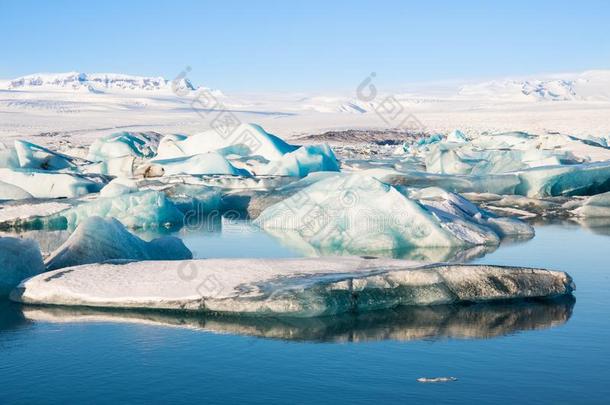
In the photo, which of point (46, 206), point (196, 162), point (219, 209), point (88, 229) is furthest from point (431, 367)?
point (196, 162)

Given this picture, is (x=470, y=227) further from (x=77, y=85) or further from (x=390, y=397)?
(x=77, y=85)

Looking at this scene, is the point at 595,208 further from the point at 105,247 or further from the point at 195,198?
the point at 105,247

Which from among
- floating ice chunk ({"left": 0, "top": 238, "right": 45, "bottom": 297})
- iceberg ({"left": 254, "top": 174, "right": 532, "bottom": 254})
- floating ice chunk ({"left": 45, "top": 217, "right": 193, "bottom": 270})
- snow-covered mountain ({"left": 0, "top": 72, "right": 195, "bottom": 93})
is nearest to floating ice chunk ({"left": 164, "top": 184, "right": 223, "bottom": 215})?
iceberg ({"left": 254, "top": 174, "right": 532, "bottom": 254})

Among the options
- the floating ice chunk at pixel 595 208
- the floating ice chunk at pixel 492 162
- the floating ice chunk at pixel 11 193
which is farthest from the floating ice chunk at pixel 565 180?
the floating ice chunk at pixel 11 193

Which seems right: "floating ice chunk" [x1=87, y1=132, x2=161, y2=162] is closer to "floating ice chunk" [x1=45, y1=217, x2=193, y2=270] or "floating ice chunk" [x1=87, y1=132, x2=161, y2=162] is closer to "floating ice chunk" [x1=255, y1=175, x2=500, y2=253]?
"floating ice chunk" [x1=255, y1=175, x2=500, y2=253]

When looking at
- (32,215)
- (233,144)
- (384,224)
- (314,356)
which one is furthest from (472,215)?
(233,144)

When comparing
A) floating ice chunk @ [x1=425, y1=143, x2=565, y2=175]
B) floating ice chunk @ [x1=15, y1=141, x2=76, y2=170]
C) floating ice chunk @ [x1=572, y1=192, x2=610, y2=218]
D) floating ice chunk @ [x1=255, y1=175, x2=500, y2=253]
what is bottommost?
floating ice chunk @ [x1=572, y1=192, x2=610, y2=218]
